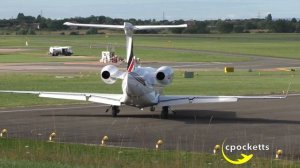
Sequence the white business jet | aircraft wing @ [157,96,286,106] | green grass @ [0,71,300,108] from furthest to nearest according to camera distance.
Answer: green grass @ [0,71,300,108] → aircraft wing @ [157,96,286,106] → the white business jet

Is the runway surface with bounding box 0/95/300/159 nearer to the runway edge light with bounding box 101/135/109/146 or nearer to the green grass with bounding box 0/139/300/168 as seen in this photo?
the runway edge light with bounding box 101/135/109/146

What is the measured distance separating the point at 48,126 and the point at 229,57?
78.3 metres

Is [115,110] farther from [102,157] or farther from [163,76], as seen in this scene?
[102,157]

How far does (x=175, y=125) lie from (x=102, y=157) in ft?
35.2

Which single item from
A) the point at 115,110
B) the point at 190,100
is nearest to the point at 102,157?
the point at 190,100

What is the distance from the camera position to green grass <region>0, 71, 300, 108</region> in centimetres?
4466

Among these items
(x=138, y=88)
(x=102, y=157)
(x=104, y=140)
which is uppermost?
(x=138, y=88)

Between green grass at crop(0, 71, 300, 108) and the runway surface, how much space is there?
19.5 feet

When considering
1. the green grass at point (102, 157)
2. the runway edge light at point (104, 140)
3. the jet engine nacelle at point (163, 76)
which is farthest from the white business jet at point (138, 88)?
the green grass at point (102, 157)

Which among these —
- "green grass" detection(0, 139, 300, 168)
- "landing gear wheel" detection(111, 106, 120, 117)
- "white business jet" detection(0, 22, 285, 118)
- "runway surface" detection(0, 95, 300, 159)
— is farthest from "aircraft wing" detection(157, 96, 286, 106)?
"green grass" detection(0, 139, 300, 168)

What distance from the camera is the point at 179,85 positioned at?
5516 centimetres

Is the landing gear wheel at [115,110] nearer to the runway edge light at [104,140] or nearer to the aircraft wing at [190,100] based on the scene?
the aircraft wing at [190,100]

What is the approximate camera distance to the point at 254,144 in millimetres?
25312

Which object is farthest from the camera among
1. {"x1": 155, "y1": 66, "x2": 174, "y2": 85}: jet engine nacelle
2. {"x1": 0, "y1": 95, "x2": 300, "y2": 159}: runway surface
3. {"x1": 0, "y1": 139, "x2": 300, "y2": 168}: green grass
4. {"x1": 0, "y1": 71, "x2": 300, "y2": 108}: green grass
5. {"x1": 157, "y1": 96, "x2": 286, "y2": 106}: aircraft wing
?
{"x1": 0, "y1": 71, "x2": 300, "y2": 108}: green grass
